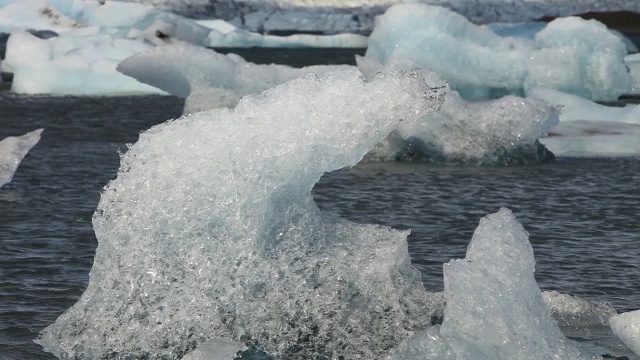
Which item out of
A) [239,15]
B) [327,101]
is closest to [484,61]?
[327,101]

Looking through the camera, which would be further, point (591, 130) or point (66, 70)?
point (66, 70)

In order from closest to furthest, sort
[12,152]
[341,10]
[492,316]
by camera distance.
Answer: [492,316]
[12,152]
[341,10]

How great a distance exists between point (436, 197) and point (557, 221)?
4.02ft

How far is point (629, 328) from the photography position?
5.45 metres

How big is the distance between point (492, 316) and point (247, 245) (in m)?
1.07

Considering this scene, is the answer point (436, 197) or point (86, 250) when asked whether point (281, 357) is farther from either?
point (436, 197)

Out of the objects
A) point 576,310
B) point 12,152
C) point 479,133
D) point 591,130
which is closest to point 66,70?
point 591,130

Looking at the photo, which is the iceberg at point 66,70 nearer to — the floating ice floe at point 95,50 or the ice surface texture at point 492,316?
the floating ice floe at point 95,50

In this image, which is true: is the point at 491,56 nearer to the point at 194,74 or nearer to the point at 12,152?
the point at 194,74

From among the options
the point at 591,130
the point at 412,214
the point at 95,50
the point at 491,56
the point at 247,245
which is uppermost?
the point at 247,245

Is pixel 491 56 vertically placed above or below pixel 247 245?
below

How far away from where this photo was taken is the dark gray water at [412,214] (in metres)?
7.04

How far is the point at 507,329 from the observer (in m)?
4.89

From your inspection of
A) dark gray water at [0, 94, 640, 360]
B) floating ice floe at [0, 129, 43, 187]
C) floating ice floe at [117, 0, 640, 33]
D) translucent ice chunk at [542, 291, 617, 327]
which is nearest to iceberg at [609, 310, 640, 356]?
translucent ice chunk at [542, 291, 617, 327]
